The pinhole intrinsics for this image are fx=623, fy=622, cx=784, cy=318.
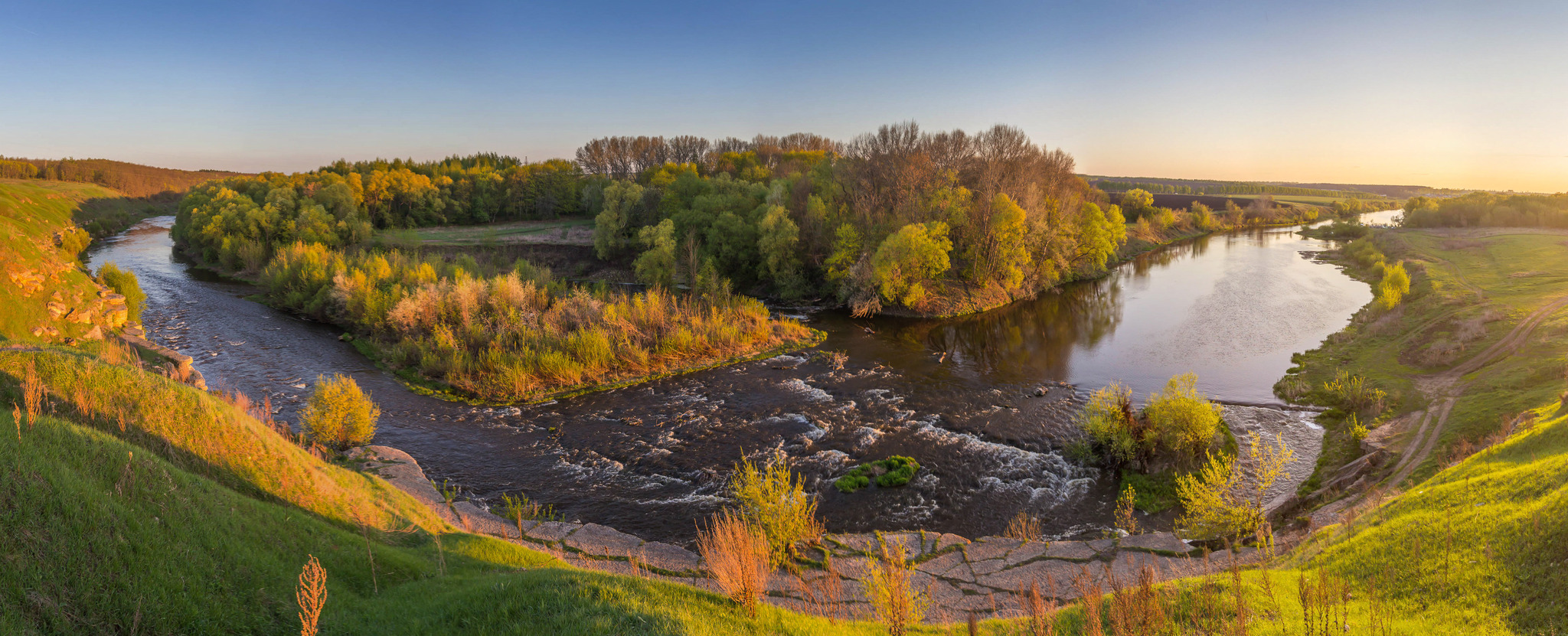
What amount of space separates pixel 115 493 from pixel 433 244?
5445 centimetres

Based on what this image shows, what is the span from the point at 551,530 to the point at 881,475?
8.52 meters

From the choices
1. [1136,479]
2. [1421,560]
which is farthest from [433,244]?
[1421,560]

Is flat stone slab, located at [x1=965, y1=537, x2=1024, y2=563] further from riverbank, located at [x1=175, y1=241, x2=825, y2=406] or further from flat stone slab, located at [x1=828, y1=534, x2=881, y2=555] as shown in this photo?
riverbank, located at [x1=175, y1=241, x2=825, y2=406]

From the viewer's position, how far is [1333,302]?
41.2 m

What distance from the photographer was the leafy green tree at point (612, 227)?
171 feet

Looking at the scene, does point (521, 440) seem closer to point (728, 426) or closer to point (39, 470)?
point (728, 426)

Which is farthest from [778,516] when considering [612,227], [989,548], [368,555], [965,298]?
[612,227]

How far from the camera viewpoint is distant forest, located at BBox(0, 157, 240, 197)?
113 metres

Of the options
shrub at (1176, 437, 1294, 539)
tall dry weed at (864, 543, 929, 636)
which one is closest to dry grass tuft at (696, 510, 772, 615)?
tall dry weed at (864, 543, 929, 636)

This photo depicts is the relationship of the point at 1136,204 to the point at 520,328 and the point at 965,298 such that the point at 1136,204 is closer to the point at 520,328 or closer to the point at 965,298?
the point at 965,298

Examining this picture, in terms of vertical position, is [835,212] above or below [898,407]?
above

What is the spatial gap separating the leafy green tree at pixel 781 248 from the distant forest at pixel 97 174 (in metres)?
126

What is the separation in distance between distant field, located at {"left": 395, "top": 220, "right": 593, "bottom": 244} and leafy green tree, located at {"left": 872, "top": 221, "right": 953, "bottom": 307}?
97.3 ft

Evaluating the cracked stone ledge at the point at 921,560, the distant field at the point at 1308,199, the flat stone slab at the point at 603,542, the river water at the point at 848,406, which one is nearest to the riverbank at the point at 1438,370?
the river water at the point at 848,406
